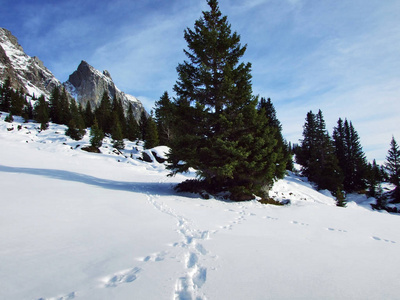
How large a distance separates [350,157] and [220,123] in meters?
45.7

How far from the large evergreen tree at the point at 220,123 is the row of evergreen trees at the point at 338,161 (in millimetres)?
24203

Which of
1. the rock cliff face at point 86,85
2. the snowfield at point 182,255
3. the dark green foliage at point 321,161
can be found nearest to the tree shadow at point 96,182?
the snowfield at point 182,255

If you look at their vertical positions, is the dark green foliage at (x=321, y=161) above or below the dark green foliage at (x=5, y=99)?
below

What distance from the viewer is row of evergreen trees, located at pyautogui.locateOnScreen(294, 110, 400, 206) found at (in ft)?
111

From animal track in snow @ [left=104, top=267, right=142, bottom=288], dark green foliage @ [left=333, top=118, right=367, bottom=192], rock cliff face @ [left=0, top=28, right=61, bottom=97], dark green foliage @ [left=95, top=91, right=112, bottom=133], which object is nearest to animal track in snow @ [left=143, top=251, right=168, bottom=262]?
animal track in snow @ [left=104, top=267, right=142, bottom=288]

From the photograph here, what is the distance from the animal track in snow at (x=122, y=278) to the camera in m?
2.62

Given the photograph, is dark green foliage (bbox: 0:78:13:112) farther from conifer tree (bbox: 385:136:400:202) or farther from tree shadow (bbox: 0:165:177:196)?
conifer tree (bbox: 385:136:400:202)

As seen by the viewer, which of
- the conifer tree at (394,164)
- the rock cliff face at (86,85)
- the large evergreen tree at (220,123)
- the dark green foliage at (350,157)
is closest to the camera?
the large evergreen tree at (220,123)

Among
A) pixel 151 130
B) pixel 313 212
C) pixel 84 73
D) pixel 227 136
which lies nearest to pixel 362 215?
pixel 313 212

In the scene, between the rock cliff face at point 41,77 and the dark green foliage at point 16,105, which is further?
the rock cliff face at point 41,77

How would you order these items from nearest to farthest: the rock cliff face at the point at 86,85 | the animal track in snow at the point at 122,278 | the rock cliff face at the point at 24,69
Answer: the animal track in snow at the point at 122,278
the rock cliff face at the point at 24,69
the rock cliff face at the point at 86,85

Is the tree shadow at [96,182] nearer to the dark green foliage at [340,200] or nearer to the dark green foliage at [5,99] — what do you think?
the dark green foliage at [340,200]

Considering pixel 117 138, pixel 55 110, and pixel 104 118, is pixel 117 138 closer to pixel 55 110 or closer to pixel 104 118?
pixel 104 118

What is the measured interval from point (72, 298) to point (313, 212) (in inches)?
327
